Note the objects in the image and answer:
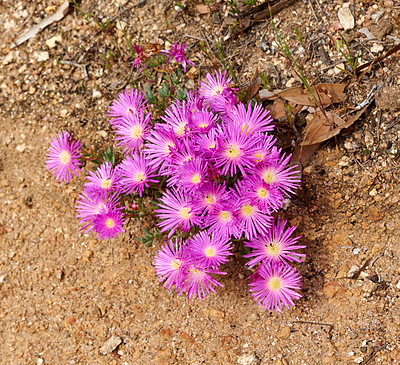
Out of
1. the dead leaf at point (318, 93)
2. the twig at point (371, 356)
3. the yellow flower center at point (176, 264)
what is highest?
the dead leaf at point (318, 93)

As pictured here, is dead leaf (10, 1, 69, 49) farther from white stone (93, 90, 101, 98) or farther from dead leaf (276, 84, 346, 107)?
dead leaf (276, 84, 346, 107)

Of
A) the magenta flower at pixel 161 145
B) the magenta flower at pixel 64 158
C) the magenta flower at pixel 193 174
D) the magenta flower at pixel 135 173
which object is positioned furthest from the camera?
the magenta flower at pixel 64 158

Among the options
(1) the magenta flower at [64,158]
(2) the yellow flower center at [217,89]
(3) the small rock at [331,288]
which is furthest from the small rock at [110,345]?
(2) the yellow flower center at [217,89]

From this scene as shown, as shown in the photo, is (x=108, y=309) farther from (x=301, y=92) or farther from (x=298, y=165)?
(x=301, y=92)

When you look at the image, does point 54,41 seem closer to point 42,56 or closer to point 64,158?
point 42,56

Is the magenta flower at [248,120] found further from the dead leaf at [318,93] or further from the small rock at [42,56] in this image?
the small rock at [42,56]

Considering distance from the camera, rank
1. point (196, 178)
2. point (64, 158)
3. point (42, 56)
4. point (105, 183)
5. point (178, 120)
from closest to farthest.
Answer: point (196, 178)
point (178, 120)
point (105, 183)
point (64, 158)
point (42, 56)

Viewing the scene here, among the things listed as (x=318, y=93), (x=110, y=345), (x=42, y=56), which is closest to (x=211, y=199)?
(x=318, y=93)

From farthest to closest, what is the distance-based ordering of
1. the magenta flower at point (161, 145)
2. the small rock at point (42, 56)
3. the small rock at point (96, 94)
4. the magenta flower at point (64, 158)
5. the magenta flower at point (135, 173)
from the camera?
the small rock at point (42, 56) < the small rock at point (96, 94) < the magenta flower at point (64, 158) < the magenta flower at point (135, 173) < the magenta flower at point (161, 145)
